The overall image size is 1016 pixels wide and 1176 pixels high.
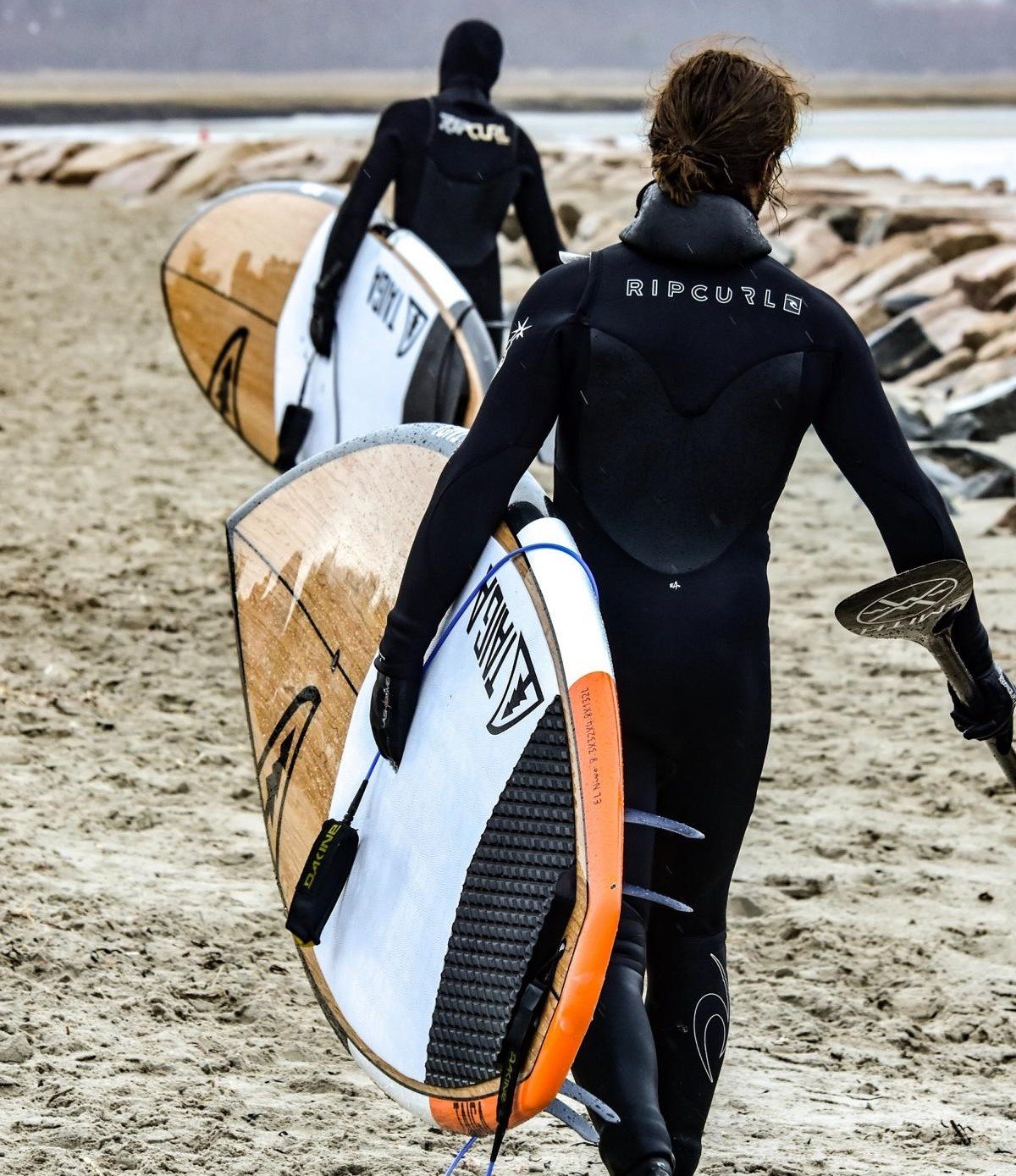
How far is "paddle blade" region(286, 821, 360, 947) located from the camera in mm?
2465

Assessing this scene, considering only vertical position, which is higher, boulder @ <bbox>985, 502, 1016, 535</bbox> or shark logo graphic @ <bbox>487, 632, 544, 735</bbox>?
shark logo graphic @ <bbox>487, 632, 544, 735</bbox>

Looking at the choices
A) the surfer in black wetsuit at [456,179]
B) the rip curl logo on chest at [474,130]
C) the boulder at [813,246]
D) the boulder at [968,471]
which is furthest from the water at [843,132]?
the rip curl logo on chest at [474,130]

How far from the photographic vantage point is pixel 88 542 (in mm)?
6195

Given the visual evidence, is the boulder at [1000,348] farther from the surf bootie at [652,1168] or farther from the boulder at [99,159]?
the boulder at [99,159]

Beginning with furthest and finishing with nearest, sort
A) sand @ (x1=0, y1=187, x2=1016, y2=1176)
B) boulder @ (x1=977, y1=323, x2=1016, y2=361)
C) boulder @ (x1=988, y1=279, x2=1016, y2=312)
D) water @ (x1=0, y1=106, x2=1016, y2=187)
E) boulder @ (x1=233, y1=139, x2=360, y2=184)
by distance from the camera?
water @ (x1=0, y1=106, x2=1016, y2=187) < boulder @ (x1=233, y1=139, x2=360, y2=184) < boulder @ (x1=988, y1=279, x2=1016, y2=312) < boulder @ (x1=977, y1=323, x2=1016, y2=361) < sand @ (x1=0, y1=187, x2=1016, y2=1176)

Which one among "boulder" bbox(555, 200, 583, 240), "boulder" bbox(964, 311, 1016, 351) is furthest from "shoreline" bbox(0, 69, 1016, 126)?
"boulder" bbox(964, 311, 1016, 351)

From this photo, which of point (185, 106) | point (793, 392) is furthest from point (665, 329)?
point (185, 106)

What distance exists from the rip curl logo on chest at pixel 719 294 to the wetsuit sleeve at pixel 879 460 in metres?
0.09

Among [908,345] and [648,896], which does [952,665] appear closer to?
[648,896]

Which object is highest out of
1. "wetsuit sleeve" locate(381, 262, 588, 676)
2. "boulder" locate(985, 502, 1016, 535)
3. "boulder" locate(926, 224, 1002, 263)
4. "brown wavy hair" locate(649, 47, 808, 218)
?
"brown wavy hair" locate(649, 47, 808, 218)

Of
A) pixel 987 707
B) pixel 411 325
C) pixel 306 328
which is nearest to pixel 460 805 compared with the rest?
pixel 987 707

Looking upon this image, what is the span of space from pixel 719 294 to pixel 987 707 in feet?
A: 2.49

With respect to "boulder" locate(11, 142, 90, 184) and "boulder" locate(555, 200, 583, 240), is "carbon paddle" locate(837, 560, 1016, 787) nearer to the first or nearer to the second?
"boulder" locate(555, 200, 583, 240)

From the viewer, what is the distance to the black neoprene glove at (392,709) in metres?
2.33
